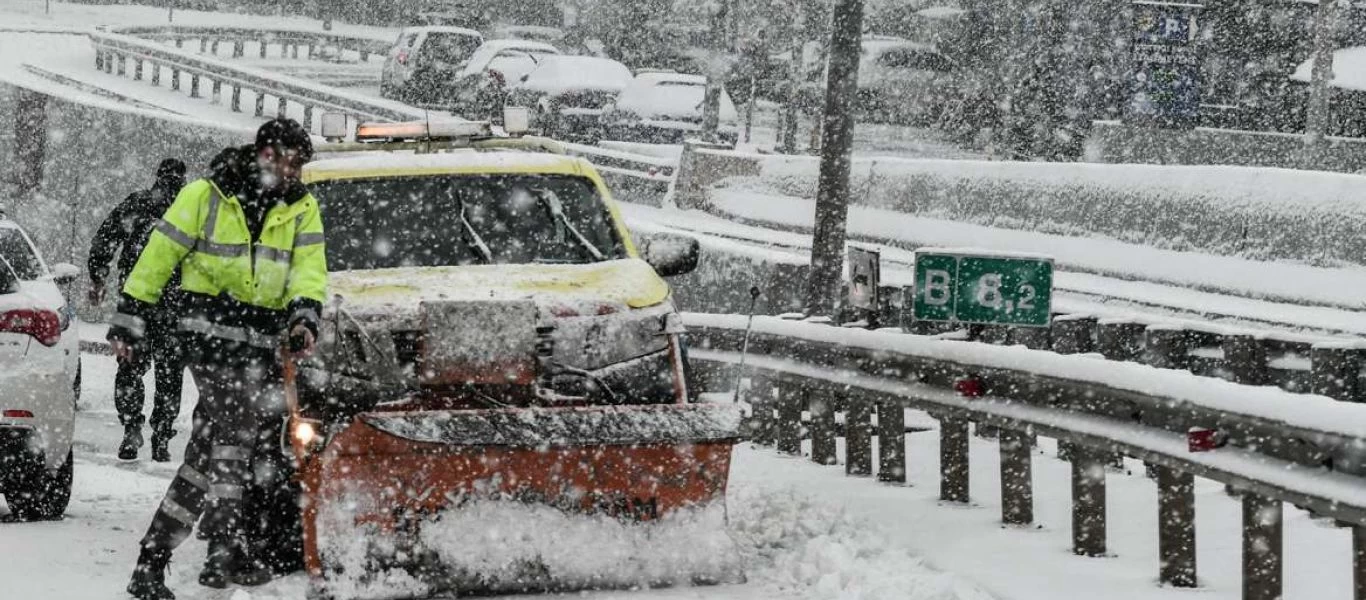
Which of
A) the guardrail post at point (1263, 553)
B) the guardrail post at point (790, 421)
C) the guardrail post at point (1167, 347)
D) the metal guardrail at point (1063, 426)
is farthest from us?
the guardrail post at point (790, 421)

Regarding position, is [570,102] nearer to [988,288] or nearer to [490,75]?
[490,75]

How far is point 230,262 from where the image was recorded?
8141 mm

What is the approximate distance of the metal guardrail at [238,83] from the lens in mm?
35406

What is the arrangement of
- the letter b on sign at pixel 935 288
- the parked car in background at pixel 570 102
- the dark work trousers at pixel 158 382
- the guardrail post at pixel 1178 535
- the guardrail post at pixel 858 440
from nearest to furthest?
the guardrail post at pixel 1178 535
the letter b on sign at pixel 935 288
the guardrail post at pixel 858 440
the dark work trousers at pixel 158 382
the parked car in background at pixel 570 102

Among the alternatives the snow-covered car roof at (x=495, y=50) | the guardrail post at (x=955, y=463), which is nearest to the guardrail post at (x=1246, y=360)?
the guardrail post at (x=955, y=463)

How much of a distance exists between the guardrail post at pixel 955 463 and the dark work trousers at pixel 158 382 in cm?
390

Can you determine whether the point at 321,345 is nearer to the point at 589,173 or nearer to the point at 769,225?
the point at 589,173

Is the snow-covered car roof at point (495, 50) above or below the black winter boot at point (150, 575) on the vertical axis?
above

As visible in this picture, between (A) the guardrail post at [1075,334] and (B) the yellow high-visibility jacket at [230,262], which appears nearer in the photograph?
(B) the yellow high-visibility jacket at [230,262]

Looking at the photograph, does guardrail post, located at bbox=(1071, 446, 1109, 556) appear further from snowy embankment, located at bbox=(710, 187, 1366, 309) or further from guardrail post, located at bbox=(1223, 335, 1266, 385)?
snowy embankment, located at bbox=(710, 187, 1366, 309)

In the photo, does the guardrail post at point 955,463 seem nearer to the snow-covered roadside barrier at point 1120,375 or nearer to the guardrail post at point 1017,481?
the snow-covered roadside barrier at point 1120,375

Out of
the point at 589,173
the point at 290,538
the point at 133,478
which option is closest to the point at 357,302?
the point at 290,538

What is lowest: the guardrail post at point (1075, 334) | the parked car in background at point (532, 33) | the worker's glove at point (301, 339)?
the parked car in background at point (532, 33)

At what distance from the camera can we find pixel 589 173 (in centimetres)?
973
